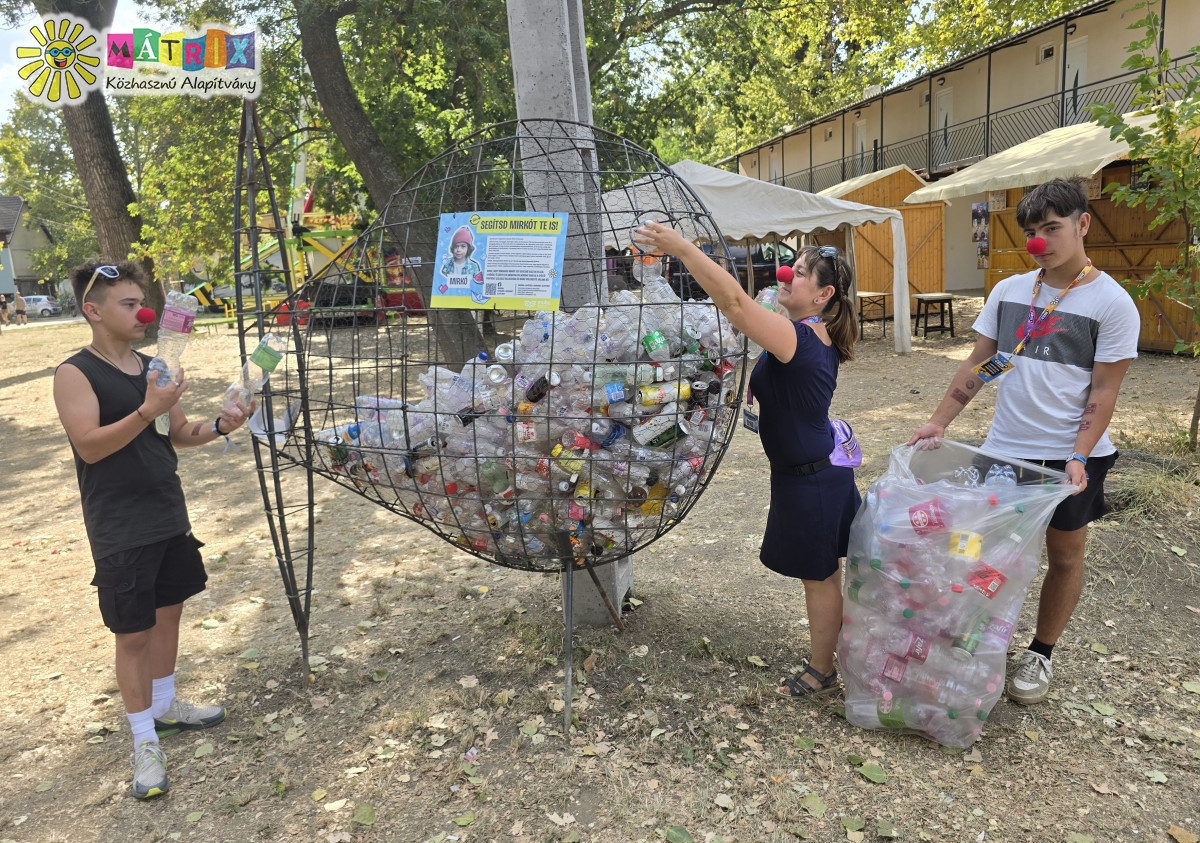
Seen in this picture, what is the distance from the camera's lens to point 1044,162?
30.6ft

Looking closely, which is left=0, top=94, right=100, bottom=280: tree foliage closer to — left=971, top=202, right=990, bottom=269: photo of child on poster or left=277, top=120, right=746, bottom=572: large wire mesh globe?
left=971, top=202, right=990, bottom=269: photo of child on poster

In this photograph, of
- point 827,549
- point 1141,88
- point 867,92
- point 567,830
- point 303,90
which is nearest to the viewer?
point 567,830

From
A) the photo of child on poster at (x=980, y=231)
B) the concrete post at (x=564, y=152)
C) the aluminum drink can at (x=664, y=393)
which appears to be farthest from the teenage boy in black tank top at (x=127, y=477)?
the photo of child on poster at (x=980, y=231)

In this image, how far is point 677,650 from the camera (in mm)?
2973

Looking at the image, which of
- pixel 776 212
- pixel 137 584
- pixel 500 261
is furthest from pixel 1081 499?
pixel 776 212

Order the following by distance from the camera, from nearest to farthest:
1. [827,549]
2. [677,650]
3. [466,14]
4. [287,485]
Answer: [827,549] < [677,650] < [287,485] < [466,14]

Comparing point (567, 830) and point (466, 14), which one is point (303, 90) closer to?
point (466, 14)

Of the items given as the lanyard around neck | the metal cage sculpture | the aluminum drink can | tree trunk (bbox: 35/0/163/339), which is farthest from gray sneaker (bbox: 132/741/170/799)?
tree trunk (bbox: 35/0/163/339)

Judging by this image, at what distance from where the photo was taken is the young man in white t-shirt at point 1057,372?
2.31 metres

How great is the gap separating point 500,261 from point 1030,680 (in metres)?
2.13

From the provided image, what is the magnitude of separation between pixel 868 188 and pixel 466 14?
408 inches

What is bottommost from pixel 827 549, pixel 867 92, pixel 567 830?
Result: pixel 567 830

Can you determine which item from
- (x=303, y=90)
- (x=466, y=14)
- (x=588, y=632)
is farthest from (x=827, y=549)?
(x=303, y=90)

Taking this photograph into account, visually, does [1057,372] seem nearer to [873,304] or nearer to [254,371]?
[254,371]
